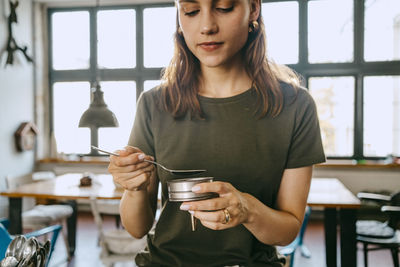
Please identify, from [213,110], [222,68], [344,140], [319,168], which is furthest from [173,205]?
[344,140]

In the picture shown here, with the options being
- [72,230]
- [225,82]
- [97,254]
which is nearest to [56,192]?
[72,230]

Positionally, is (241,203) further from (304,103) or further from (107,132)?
(107,132)

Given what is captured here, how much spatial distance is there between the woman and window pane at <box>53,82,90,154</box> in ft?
16.9

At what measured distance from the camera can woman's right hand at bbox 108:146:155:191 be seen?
813 millimetres

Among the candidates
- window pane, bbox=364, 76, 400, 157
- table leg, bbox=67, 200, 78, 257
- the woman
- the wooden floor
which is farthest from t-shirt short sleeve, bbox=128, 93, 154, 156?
window pane, bbox=364, 76, 400, 157

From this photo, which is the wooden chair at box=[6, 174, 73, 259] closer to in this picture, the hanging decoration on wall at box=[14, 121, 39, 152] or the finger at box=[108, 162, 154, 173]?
the hanging decoration on wall at box=[14, 121, 39, 152]

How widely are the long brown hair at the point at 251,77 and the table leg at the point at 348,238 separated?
6.62 feet

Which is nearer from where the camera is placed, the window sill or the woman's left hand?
the woman's left hand

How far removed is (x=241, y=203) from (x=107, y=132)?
5.28 metres

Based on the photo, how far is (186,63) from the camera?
1.10 m

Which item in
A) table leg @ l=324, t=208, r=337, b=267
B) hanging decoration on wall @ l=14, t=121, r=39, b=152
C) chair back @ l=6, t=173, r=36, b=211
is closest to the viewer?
table leg @ l=324, t=208, r=337, b=267

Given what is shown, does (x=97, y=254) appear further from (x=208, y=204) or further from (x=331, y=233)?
(x=208, y=204)

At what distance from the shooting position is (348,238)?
9.12 ft

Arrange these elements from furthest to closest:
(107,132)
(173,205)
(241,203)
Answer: (107,132) < (173,205) < (241,203)
